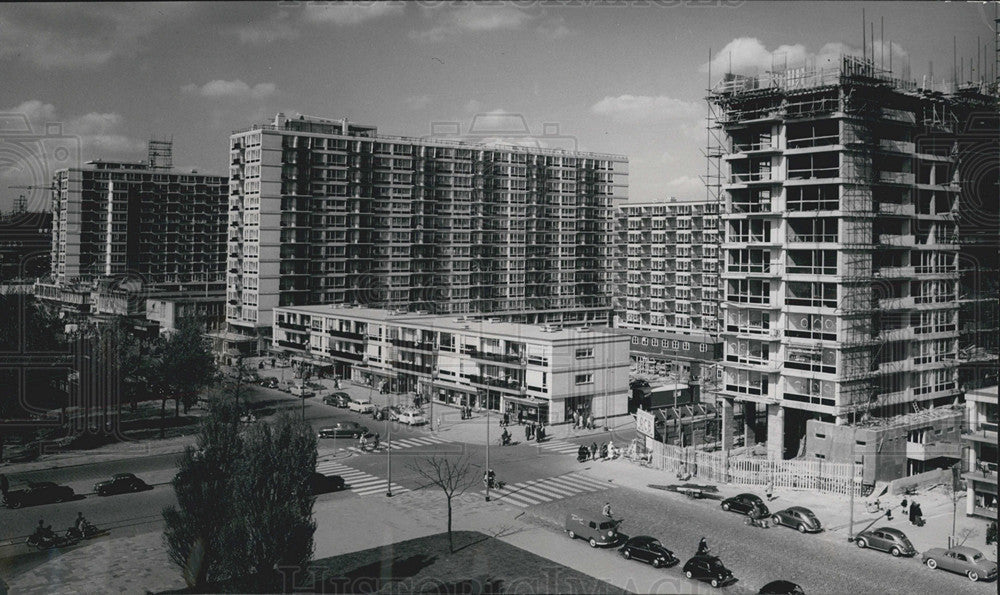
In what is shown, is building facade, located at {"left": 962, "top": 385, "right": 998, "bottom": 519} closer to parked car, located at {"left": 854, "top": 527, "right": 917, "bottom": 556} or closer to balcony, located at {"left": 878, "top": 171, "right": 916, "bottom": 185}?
parked car, located at {"left": 854, "top": 527, "right": 917, "bottom": 556}

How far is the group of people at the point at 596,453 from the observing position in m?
43.3

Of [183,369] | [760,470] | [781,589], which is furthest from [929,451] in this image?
[183,369]

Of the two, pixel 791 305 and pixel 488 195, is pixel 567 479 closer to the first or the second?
pixel 791 305

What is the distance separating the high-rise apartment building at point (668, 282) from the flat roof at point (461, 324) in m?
17.9

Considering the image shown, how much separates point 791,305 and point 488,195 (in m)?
54.3

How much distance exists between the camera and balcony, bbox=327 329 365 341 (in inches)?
2698

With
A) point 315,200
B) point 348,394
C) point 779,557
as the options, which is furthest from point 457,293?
point 779,557

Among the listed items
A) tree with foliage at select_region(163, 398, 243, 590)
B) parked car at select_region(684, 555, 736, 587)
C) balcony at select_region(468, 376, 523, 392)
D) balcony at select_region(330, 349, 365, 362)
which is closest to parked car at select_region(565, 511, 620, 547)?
Result: parked car at select_region(684, 555, 736, 587)

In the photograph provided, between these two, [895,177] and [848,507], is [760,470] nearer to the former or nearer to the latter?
[848,507]

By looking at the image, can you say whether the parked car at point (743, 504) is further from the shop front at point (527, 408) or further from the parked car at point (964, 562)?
the shop front at point (527, 408)

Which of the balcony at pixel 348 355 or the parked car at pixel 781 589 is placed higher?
the balcony at pixel 348 355

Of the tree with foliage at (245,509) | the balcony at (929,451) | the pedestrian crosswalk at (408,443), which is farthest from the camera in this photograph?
the pedestrian crosswalk at (408,443)

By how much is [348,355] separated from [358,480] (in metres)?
31.4

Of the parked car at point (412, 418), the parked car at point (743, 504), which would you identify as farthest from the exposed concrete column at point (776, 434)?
the parked car at point (412, 418)
